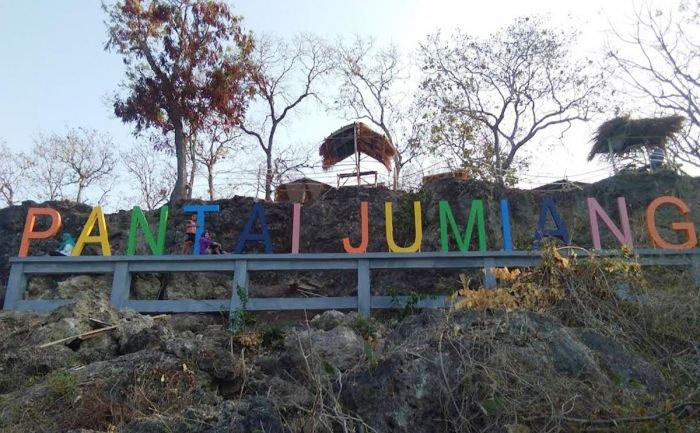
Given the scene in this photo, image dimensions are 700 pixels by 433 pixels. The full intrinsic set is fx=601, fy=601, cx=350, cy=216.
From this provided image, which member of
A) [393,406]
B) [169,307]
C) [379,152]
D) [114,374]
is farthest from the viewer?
[379,152]

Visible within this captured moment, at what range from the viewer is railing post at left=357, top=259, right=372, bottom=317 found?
30.6ft

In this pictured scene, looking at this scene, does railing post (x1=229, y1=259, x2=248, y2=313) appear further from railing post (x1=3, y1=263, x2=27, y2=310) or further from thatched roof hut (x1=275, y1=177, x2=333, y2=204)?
thatched roof hut (x1=275, y1=177, x2=333, y2=204)

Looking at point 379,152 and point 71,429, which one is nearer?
point 71,429

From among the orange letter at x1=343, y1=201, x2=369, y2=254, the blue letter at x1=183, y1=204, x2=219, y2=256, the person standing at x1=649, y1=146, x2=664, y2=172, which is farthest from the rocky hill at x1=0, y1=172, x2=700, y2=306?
the orange letter at x1=343, y1=201, x2=369, y2=254

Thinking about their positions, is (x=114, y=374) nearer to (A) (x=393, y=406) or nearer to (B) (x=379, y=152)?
(A) (x=393, y=406)

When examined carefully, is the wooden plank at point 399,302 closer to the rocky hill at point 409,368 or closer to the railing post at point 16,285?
the rocky hill at point 409,368

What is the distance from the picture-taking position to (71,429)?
15.3 feet

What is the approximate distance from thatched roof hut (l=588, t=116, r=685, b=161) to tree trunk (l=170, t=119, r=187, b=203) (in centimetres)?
1220

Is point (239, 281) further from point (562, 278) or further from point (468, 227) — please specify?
point (562, 278)

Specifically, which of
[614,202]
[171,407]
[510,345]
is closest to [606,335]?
[510,345]

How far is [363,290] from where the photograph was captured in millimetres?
9523

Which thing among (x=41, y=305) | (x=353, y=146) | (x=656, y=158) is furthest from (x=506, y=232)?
(x=656, y=158)

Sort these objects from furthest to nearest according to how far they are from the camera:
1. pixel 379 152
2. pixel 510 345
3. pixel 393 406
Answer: pixel 379 152, pixel 510 345, pixel 393 406

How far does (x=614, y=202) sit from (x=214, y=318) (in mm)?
10096
